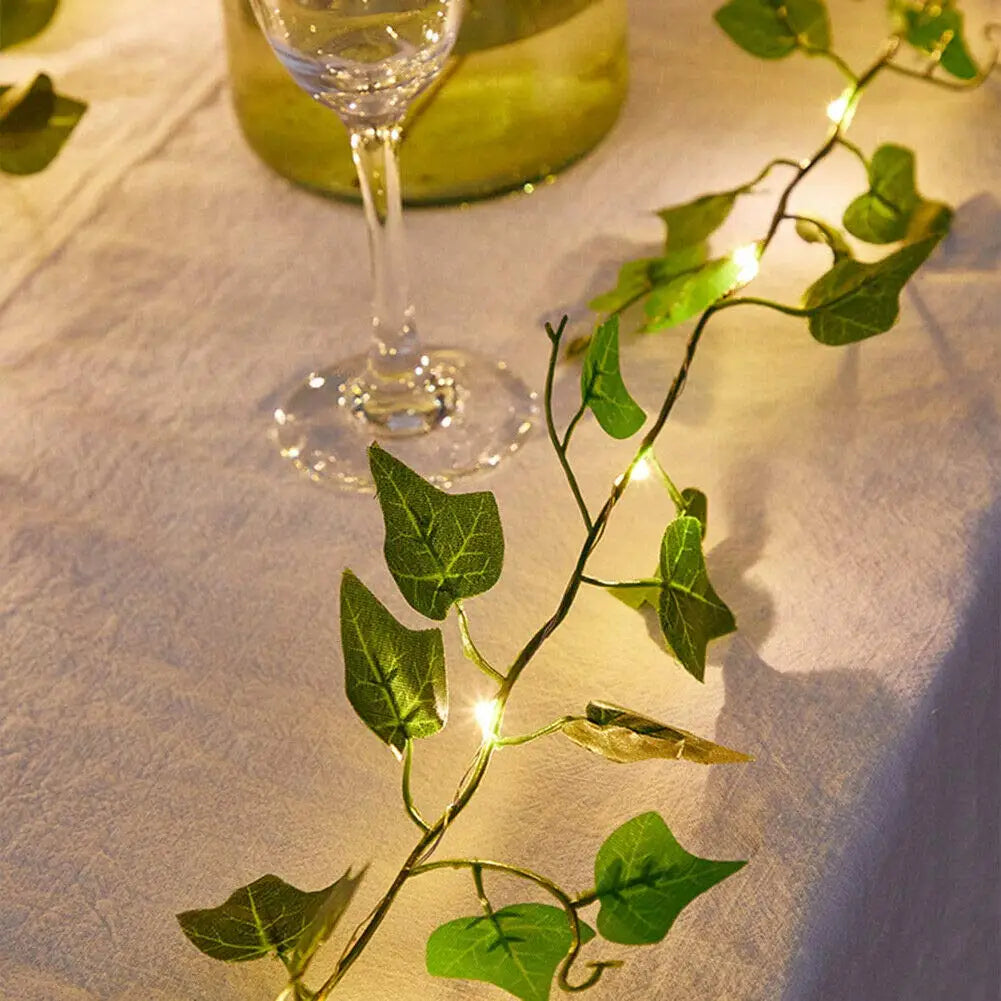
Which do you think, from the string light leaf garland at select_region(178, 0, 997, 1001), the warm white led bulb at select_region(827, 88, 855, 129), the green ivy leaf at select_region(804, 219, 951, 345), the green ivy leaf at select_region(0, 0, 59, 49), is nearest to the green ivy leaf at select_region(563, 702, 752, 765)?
the string light leaf garland at select_region(178, 0, 997, 1001)

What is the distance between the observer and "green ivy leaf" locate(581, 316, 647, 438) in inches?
12.5

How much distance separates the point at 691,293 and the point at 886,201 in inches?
3.0

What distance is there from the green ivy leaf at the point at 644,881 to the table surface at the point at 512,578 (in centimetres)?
3

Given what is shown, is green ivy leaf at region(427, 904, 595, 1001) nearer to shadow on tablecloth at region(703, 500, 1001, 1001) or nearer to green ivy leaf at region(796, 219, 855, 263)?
shadow on tablecloth at region(703, 500, 1001, 1001)

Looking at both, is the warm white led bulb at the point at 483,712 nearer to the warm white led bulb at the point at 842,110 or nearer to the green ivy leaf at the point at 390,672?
the green ivy leaf at the point at 390,672

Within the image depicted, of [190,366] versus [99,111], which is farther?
[99,111]

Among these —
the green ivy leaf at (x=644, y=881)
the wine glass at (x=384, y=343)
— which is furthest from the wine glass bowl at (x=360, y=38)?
the green ivy leaf at (x=644, y=881)

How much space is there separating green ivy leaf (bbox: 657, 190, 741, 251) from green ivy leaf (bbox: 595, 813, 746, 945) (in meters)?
0.25

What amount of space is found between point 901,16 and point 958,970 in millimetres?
312

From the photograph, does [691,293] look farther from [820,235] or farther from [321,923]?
[321,923]

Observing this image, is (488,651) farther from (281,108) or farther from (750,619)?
(281,108)

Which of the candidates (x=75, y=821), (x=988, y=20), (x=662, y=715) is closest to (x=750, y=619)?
(x=662, y=715)

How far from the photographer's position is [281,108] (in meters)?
0.51

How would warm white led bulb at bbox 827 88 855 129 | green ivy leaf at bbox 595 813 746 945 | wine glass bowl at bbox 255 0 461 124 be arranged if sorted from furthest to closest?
warm white led bulb at bbox 827 88 855 129
wine glass bowl at bbox 255 0 461 124
green ivy leaf at bbox 595 813 746 945
